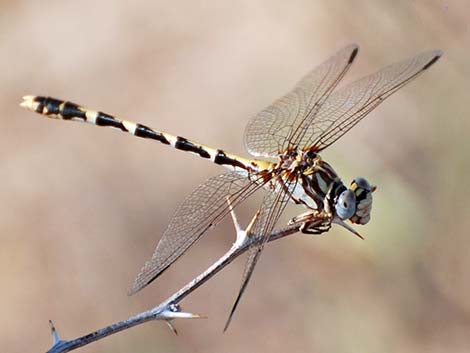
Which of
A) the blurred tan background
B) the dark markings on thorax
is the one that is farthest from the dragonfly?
the blurred tan background

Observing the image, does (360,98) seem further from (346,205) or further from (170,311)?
(170,311)

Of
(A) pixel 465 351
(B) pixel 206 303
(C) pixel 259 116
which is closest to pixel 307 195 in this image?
(C) pixel 259 116

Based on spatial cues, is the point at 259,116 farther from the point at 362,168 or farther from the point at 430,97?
the point at 430,97

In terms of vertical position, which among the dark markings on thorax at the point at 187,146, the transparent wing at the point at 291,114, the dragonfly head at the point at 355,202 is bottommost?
the dragonfly head at the point at 355,202

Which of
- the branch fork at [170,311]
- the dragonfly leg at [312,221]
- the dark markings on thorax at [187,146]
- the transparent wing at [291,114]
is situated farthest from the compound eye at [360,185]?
the dark markings on thorax at [187,146]

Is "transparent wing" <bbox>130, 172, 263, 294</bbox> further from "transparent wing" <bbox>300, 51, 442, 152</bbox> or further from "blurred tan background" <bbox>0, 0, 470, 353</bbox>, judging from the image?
"blurred tan background" <bbox>0, 0, 470, 353</bbox>

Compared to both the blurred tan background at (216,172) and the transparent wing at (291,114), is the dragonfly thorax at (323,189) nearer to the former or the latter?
the transparent wing at (291,114)
